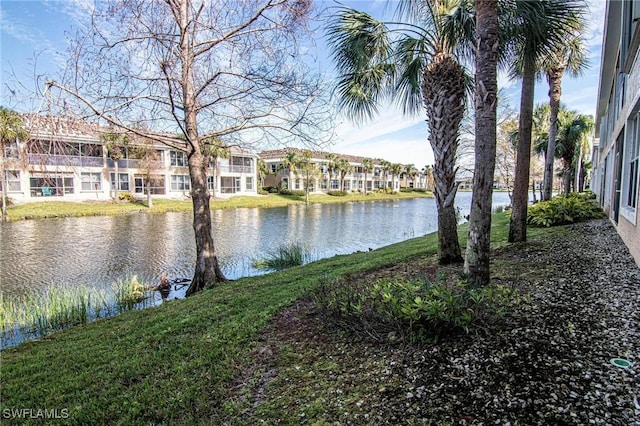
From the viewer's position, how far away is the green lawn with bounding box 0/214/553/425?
10.1 feet

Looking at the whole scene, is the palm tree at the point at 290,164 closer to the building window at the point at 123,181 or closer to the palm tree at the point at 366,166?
the palm tree at the point at 366,166

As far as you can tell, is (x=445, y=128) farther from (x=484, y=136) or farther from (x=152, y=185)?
(x=152, y=185)

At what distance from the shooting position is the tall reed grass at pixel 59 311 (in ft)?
22.3

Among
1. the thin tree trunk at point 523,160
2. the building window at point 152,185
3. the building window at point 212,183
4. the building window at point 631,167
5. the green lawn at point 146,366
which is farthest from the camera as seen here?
the building window at point 212,183

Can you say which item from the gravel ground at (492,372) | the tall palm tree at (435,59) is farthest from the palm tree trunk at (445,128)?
the gravel ground at (492,372)

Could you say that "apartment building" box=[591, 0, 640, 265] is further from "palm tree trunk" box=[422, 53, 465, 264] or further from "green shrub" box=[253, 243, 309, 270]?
"green shrub" box=[253, 243, 309, 270]

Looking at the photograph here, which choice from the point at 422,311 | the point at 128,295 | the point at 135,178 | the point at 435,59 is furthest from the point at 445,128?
the point at 135,178

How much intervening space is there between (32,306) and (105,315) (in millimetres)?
1539

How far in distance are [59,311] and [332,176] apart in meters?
54.5

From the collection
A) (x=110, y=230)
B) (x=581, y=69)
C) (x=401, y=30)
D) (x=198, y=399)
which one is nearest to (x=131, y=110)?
(x=401, y=30)

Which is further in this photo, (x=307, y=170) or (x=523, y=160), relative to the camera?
(x=307, y=170)

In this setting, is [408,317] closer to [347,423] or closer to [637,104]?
[347,423]

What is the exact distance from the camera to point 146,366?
3924mm

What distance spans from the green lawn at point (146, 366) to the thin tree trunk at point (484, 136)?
2.84 m
